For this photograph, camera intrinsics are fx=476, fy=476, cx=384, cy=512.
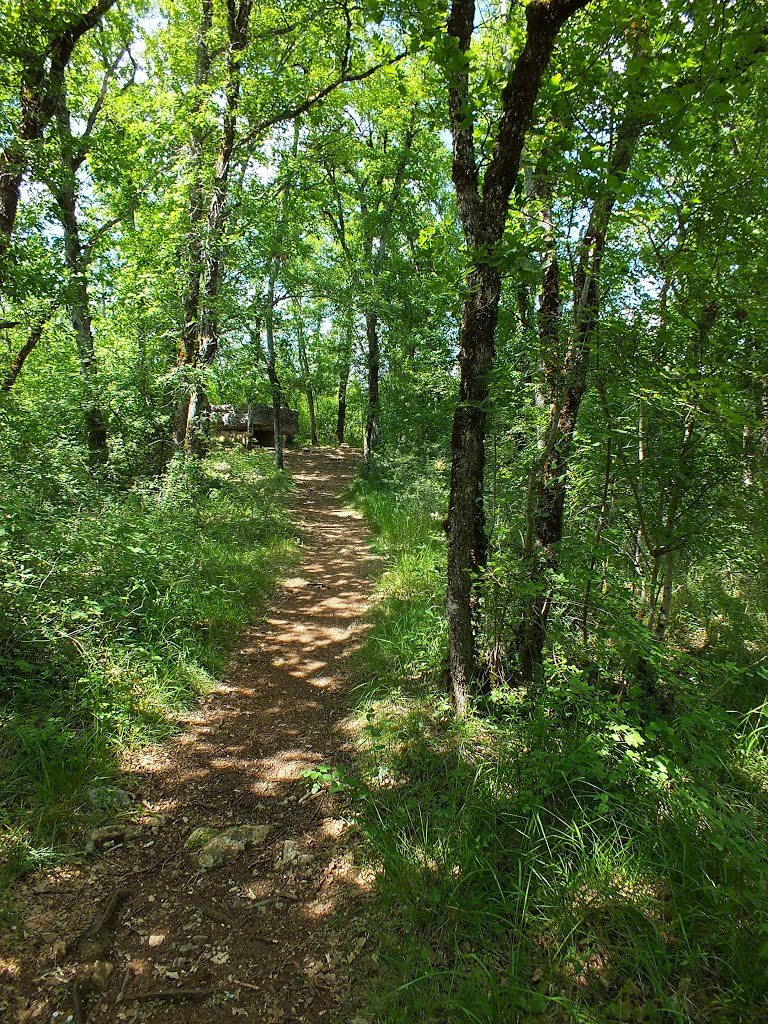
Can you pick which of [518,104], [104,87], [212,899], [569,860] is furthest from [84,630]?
[104,87]

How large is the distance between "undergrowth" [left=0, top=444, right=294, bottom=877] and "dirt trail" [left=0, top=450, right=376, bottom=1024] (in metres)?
0.29

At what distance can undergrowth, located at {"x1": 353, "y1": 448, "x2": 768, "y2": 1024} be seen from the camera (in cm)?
192

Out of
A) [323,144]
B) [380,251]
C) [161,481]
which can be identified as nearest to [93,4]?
[323,144]

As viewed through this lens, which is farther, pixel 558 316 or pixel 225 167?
pixel 225 167

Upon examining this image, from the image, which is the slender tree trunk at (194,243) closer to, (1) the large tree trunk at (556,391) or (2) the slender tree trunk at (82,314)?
(2) the slender tree trunk at (82,314)

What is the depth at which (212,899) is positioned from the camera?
8.91 ft

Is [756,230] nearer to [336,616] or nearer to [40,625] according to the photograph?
[336,616]

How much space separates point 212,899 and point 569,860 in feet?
→ 6.53

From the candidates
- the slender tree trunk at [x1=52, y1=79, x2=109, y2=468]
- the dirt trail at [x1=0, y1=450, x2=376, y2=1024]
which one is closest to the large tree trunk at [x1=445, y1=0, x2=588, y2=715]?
the dirt trail at [x1=0, y1=450, x2=376, y2=1024]

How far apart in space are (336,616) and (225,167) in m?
8.56

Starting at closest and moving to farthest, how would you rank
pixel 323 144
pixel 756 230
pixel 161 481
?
pixel 756 230
pixel 161 481
pixel 323 144

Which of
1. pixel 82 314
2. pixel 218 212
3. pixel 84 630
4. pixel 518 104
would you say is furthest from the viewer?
pixel 82 314

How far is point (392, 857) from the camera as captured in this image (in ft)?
8.82

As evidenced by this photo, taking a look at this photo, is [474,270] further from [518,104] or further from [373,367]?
[373,367]
